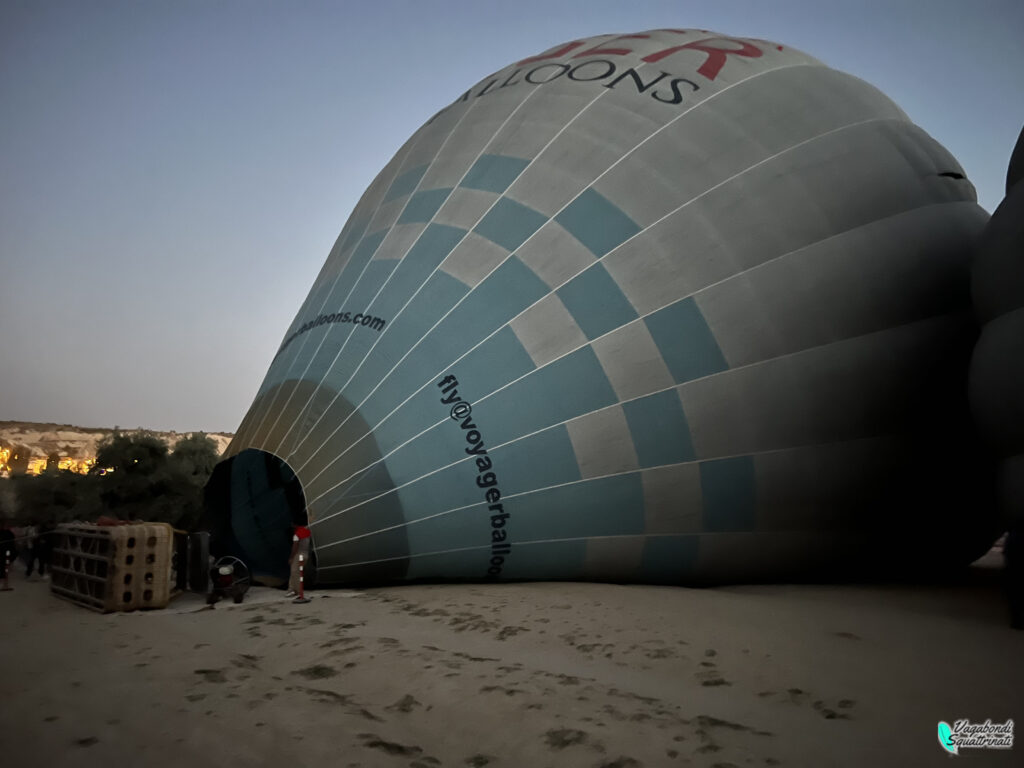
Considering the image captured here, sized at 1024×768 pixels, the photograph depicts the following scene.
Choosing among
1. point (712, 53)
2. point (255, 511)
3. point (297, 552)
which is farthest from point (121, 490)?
point (712, 53)

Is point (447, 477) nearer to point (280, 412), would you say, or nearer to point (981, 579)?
point (280, 412)

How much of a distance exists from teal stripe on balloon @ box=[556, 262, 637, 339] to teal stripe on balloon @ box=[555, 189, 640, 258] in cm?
19

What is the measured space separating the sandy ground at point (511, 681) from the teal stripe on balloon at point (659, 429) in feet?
2.98

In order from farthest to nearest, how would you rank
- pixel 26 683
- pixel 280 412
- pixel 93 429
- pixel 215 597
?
pixel 93 429 < pixel 280 412 < pixel 215 597 < pixel 26 683


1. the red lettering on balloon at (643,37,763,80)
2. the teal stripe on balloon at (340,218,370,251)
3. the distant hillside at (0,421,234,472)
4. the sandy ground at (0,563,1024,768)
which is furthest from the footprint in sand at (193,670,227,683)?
the distant hillside at (0,421,234,472)

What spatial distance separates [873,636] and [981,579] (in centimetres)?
381

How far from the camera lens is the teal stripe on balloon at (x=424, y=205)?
5.41 meters

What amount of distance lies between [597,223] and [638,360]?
1.06 meters

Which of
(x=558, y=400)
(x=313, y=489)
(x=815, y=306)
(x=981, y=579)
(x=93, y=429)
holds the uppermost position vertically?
(x=93, y=429)

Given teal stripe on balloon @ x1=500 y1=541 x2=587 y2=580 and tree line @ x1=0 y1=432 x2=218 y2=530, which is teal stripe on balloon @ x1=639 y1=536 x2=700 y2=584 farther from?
tree line @ x1=0 y1=432 x2=218 y2=530

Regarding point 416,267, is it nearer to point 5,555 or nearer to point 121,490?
point 5,555

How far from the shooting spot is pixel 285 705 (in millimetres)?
2463

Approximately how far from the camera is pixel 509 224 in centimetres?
501

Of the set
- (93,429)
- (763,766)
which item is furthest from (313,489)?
(93,429)
